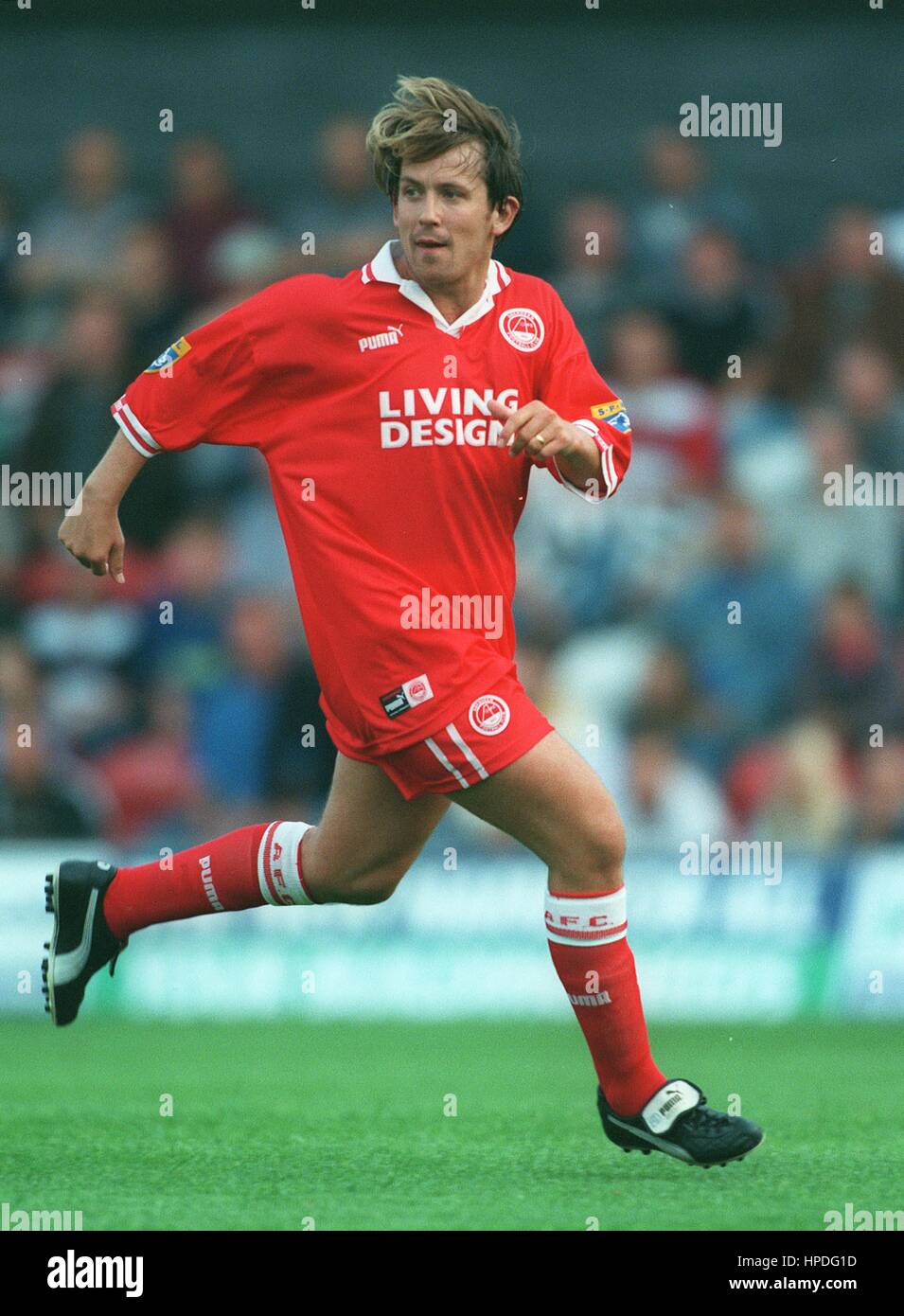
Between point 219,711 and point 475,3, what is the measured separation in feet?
15.9

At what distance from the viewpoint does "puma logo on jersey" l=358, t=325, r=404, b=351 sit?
482 centimetres

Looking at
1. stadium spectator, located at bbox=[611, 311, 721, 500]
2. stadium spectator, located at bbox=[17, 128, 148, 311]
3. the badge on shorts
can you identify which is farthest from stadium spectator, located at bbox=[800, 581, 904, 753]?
the badge on shorts

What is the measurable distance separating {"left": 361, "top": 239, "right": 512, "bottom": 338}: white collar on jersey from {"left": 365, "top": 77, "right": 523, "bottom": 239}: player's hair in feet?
0.53

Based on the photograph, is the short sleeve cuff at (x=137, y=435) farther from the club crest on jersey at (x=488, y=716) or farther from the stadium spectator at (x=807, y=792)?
the stadium spectator at (x=807, y=792)

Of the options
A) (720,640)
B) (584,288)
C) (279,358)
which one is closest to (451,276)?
(279,358)

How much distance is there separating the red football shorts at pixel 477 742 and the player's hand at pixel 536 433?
1.80ft

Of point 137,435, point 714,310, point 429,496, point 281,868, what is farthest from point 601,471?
point 714,310

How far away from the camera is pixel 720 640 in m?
10.3

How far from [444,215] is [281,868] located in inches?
61.8

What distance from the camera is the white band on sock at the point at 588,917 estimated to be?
4762 millimetres

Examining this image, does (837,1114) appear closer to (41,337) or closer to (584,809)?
(584,809)

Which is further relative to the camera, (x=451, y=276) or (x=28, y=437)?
(x=28, y=437)

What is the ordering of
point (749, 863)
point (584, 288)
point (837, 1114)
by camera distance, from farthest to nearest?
point (584, 288) < point (749, 863) < point (837, 1114)

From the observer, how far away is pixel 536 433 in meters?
4.51
